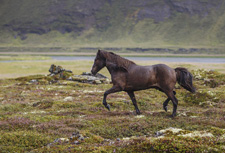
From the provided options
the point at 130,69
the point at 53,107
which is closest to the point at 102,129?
the point at 130,69

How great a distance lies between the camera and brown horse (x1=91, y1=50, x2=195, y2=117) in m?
14.9

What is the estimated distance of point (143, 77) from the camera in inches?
594

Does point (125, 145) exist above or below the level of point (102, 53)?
below

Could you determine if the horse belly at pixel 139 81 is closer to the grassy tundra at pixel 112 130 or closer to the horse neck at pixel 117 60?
the horse neck at pixel 117 60

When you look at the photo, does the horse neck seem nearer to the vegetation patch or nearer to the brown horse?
the brown horse

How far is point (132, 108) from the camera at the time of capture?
63.8ft

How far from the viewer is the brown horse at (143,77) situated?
48.9 feet

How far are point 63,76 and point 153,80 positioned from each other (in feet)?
95.0

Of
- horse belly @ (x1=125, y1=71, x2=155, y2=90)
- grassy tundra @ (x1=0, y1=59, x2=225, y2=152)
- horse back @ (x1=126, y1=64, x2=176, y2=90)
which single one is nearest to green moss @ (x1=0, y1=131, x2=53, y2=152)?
grassy tundra @ (x1=0, y1=59, x2=225, y2=152)

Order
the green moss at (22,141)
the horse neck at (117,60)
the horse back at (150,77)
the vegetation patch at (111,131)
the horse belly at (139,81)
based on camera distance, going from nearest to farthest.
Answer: the vegetation patch at (111,131) < the green moss at (22,141) < the horse back at (150,77) < the horse belly at (139,81) < the horse neck at (117,60)

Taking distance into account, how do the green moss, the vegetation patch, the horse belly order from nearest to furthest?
1. the vegetation patch
2. the green moss
3. the horse belly

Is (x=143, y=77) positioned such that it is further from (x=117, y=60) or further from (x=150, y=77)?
(x=117, y=60)

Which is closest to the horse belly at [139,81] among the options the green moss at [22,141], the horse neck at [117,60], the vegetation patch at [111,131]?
the horse neck at [117,60]

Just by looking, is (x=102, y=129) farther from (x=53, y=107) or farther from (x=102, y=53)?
(x=53, y=107)
